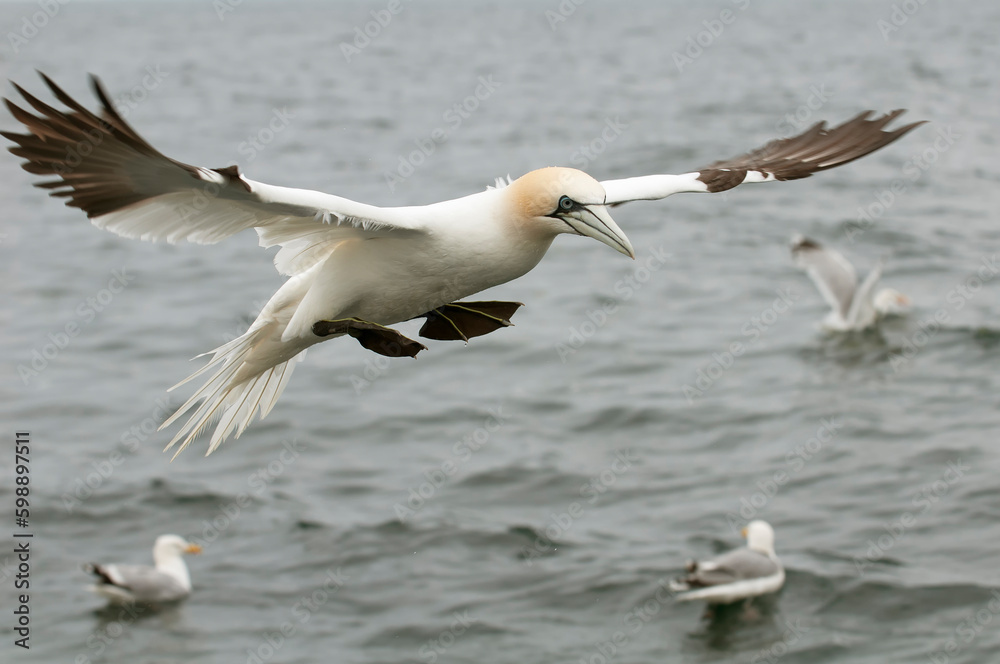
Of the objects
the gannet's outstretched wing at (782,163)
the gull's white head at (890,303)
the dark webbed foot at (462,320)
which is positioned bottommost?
the gull's white head at (890,303)

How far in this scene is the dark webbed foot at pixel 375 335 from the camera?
17.3 feet

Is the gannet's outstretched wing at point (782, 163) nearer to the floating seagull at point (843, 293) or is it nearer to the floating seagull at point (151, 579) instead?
the floating seagull at point (151, 579)

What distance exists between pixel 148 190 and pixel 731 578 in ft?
25.9

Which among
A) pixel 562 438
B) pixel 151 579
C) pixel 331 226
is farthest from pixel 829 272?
pixel 331 226

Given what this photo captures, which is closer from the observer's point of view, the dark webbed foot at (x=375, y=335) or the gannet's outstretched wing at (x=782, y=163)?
the dark webbed foot at (x=375, y=335)

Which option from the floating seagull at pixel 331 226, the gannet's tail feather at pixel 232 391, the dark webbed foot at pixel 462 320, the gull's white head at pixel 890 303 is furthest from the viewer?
the gull's white head at pixel 890 303

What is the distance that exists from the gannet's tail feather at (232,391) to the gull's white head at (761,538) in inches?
250

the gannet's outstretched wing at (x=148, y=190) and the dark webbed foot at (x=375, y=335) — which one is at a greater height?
the gannet's outstretched wing at (x=148, y=190)

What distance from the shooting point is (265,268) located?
22.4m

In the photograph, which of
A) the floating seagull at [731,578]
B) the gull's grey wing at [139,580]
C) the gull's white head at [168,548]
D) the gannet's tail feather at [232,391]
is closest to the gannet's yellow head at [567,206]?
the gannet's tail feather at [232,391]

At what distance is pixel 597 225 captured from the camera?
5070 millimetres

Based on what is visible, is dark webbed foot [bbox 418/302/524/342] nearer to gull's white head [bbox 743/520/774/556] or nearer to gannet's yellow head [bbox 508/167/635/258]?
gannet's yellow head [bbox 508/167/635/258]

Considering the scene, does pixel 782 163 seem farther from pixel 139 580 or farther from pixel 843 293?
pixel 843 293

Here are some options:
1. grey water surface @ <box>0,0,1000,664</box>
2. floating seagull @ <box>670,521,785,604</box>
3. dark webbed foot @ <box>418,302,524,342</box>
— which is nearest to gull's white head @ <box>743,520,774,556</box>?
floating seagull @ <box>670,521,785,604</box>
